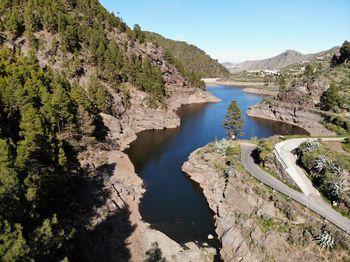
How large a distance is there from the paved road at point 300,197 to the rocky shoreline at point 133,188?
1570cm

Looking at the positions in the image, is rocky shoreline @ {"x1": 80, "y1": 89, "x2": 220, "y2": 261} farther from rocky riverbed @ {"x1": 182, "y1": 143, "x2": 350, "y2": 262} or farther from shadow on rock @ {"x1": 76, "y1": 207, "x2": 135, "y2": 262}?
rocky riverbed @ {"x1": 182, "y1": 143, "x2": 350, "y2": 262}

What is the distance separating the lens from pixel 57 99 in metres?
63.0

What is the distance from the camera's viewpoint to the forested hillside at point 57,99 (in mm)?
27734

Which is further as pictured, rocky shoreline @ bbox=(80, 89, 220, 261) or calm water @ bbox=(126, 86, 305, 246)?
calm water @ bbox=(126, 86, 305, 246)

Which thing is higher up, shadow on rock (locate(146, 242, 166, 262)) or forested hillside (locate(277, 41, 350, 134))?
forested hillside (locate(277, 41, 350, 134))

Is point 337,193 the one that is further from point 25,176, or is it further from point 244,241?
point 25,176

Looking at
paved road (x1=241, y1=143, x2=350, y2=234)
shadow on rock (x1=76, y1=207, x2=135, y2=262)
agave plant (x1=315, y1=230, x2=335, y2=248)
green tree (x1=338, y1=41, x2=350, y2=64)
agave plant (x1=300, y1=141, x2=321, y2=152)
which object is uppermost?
green tree (x1=338, y1=41, x2=350, y2=64)

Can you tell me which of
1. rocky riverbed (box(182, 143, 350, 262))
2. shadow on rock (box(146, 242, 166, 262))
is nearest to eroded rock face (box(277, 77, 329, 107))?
rocky riverbed (box(182, 143, 350, 262))

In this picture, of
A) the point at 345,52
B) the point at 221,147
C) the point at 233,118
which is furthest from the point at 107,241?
the point at 345,52

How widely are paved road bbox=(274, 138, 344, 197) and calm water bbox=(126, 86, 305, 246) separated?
16.3 m

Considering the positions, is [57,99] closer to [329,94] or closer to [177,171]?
[177,171]

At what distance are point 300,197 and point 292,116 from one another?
282 feet

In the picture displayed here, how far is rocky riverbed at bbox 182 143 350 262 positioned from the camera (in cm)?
3903

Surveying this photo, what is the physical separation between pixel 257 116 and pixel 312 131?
32344mm
